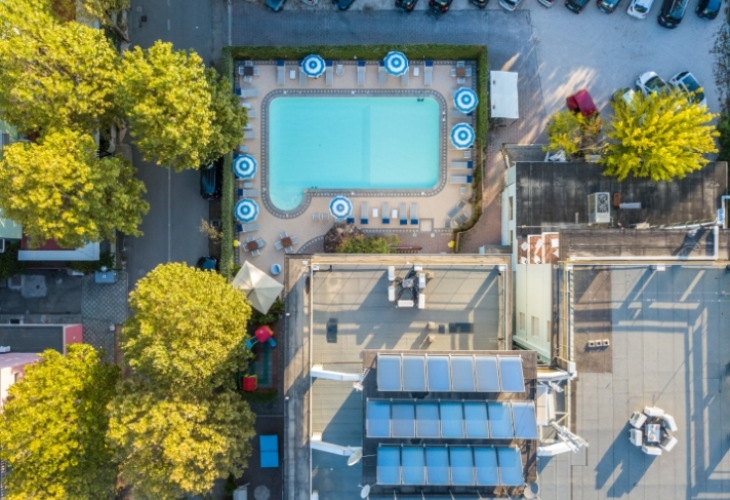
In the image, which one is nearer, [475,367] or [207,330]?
[475,367]

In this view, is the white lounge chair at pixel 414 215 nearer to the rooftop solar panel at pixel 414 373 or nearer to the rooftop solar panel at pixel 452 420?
the rooftop solar panel at pixel 414 373

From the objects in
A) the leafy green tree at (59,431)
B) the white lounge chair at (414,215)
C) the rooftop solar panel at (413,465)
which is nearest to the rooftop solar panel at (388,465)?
the rooftop solar panel at (413,465)

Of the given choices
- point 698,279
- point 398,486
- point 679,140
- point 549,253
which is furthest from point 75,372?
point 679,140

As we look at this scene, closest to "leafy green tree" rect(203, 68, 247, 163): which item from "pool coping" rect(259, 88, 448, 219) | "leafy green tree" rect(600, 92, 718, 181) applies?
"pool coping" rect(259, 88, 448, 219)

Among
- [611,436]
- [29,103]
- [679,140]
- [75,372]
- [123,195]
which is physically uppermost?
[29,103]

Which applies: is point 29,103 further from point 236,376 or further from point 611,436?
point 611,436

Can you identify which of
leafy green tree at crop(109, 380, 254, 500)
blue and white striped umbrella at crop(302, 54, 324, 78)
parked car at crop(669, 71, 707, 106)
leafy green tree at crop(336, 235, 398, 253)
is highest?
blue and white striped umbrella at crop(302, 54, 324, 78)

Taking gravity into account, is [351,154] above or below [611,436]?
above

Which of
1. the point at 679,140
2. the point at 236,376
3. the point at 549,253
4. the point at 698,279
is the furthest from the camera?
the point at 236,376

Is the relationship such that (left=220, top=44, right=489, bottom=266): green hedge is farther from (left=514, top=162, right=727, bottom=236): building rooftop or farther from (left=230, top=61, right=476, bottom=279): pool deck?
(left=514, top=162, right=727, bottom=236): building rooftop
